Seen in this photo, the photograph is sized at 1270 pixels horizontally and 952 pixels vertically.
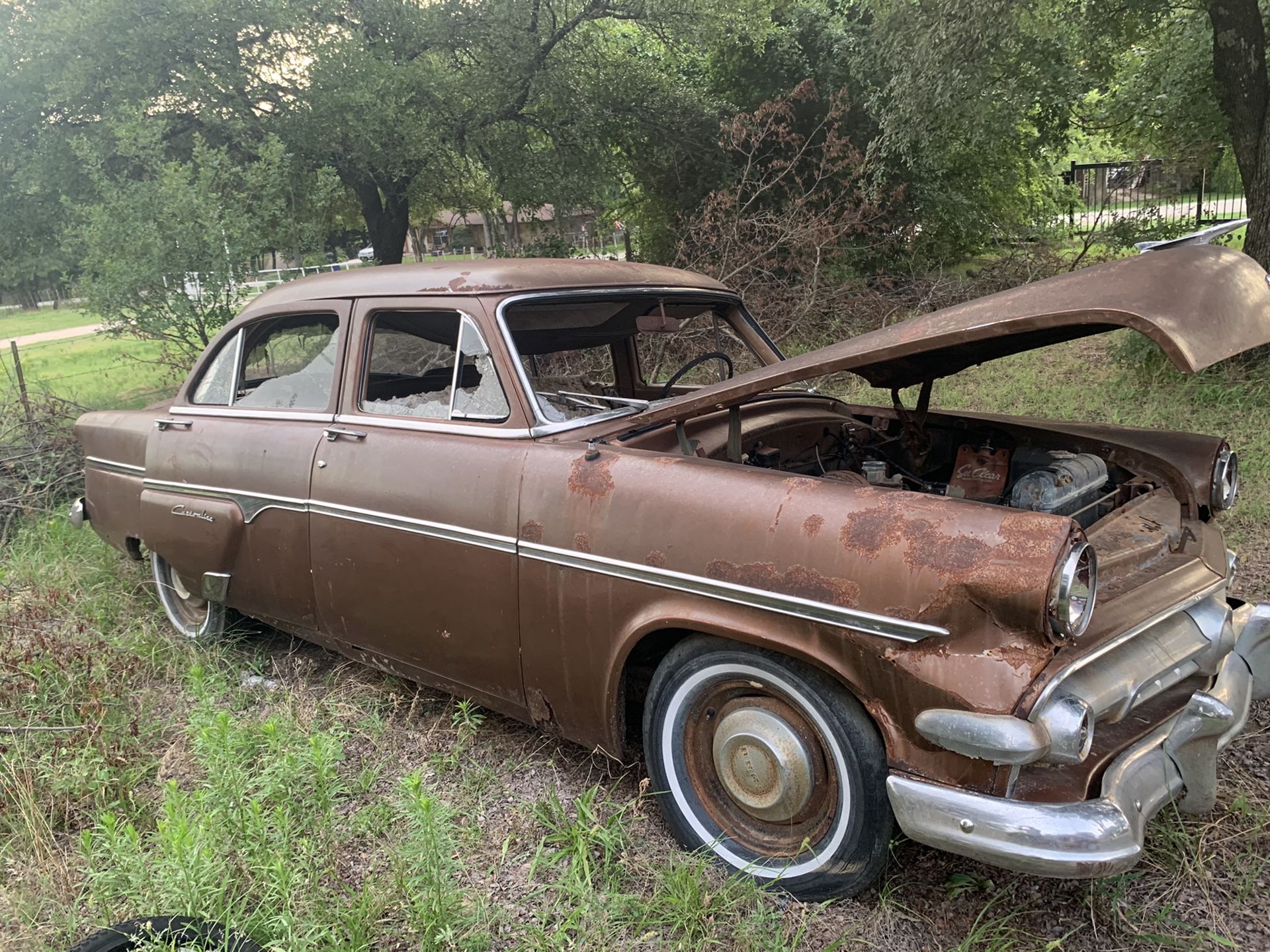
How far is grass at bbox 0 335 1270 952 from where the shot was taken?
7.29ft

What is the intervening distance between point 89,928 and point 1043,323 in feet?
9.96

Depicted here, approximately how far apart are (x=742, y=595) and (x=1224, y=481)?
185 cm

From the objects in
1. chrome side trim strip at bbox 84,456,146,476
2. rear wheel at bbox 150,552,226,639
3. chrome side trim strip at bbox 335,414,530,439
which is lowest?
rear wheel at bbox 150,552,226,639

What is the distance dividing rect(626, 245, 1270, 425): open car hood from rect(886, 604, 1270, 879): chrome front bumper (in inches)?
37.4

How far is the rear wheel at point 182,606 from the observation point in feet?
13.5

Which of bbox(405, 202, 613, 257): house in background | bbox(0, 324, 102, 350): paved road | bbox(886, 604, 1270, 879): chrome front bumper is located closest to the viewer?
bbox(886, 604, 1270, 879): chrome front bumper

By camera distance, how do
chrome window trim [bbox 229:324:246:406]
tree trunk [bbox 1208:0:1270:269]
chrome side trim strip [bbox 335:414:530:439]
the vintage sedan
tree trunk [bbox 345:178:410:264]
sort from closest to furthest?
1. the vintage sedan
2. chrome side trim strip [bbox 335:414:530:439]
3. chrome window trim [bbox 229:324:246:406]
4. tree trunk [bbox 1208:0:1270:269]
5. tree trunk [bbox 345:178:410:264]

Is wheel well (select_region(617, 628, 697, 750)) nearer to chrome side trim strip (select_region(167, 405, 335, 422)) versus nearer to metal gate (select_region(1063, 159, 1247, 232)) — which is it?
chrome side trim strip (select_region(167, 405, 335, 422))

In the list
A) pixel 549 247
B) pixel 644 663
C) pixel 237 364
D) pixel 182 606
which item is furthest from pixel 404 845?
pixel 549 247

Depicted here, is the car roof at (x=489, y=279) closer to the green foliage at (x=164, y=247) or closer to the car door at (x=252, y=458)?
the car door at (x=252, y=458)

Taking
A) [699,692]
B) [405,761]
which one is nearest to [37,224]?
[405,761]

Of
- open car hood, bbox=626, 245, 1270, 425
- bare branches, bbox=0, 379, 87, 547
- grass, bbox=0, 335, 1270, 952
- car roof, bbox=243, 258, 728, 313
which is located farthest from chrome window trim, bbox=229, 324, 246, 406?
bare branches, bbox=0, 379, 87, 547

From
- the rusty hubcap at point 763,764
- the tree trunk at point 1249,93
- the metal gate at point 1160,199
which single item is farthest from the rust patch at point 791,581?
the metal gate at point 1160,199

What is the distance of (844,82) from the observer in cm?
1285
